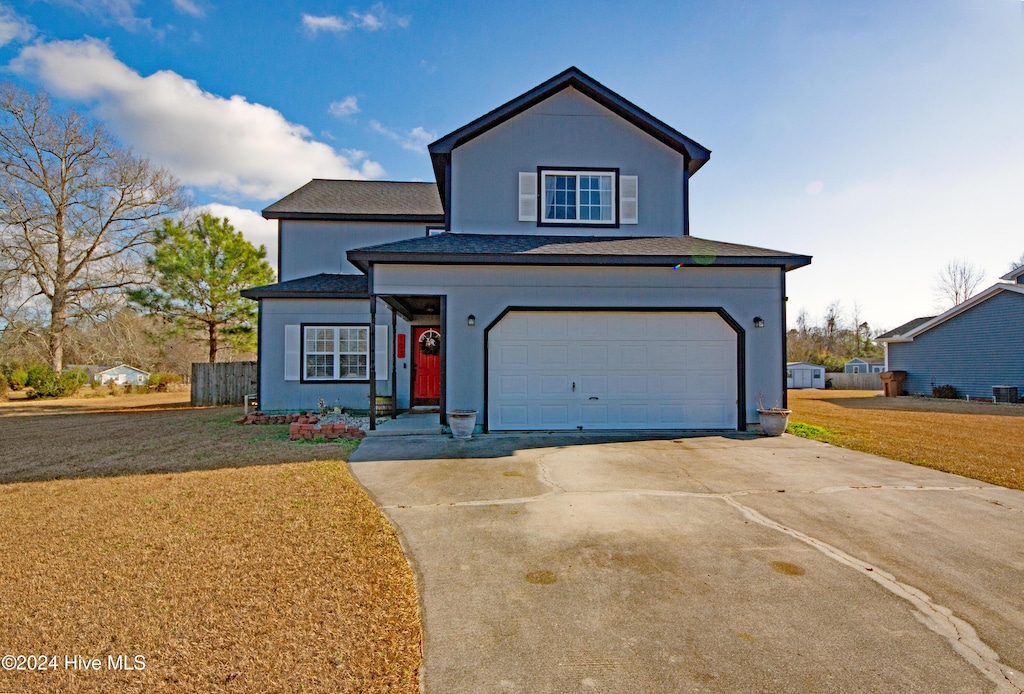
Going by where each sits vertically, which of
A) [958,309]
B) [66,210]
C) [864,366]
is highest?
[66,210]

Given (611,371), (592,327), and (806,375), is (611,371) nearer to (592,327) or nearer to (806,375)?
(592,327)

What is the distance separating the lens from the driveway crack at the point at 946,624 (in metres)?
2.41

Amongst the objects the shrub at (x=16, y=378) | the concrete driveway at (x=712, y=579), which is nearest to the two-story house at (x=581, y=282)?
the concrete driveway at (x=712, y=579)

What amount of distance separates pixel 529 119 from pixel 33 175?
79.6 ft

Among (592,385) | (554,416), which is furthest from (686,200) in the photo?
(554,416)

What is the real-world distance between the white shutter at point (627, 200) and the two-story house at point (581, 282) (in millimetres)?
34

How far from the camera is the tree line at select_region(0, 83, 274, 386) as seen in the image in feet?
68.8

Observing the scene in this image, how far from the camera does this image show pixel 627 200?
11320 mm

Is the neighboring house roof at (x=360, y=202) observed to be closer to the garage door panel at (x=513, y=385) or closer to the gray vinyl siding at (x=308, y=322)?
the gray vinyl siding at (x=308, y=322)

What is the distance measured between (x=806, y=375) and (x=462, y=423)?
119 feet

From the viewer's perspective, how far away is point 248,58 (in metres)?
10.2

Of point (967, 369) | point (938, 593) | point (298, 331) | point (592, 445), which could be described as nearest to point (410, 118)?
point (298, 331)

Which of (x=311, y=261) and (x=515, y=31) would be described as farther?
(x=311, y=261)

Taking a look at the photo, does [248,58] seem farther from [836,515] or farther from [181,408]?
[836,515]
